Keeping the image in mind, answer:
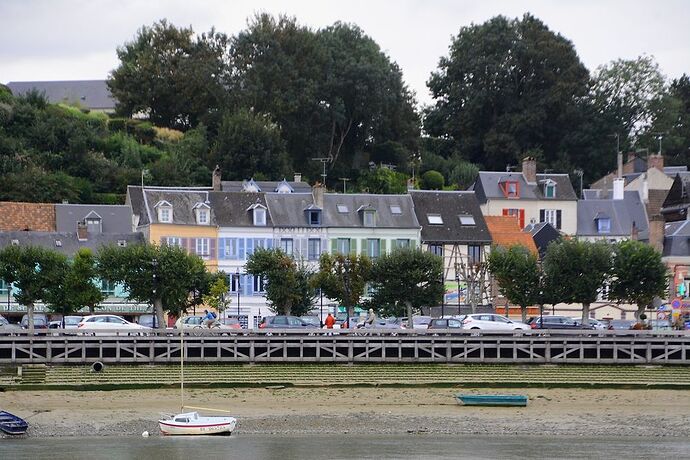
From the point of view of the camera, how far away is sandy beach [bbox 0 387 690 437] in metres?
48.0

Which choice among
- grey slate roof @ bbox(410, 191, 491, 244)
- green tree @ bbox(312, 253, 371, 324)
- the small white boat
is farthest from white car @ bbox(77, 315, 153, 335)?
grey slate roof @ bbox(410, 191, 491, 244)

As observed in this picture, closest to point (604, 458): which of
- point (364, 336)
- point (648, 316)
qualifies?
point (364, 336)

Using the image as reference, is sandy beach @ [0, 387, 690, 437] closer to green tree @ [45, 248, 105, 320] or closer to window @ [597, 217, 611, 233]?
green tree @ [45, 248, 105, 320]

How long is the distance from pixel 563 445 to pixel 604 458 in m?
2.56

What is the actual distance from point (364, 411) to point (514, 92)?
224 feet

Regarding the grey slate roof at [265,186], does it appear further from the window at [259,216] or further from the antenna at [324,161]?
the window at [259,216]

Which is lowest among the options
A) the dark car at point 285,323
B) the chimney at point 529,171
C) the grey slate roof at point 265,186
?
the dark car at point 285,323

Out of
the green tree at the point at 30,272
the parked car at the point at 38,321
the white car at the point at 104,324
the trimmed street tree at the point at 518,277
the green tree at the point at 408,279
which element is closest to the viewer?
the white car at the point at 104,324

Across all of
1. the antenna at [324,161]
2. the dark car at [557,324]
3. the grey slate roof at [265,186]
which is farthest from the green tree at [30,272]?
the antenna at [324,161]

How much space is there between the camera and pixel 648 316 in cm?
8662

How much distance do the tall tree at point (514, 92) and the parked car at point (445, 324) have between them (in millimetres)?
48578

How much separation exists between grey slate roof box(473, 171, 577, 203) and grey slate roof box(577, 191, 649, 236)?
1.22 m

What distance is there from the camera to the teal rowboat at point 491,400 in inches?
2035

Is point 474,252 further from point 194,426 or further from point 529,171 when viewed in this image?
point 194,426
